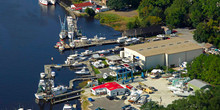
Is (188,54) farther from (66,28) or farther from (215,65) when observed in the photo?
(66,28)

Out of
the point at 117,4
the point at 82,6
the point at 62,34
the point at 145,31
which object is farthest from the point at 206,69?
the point at 82,6

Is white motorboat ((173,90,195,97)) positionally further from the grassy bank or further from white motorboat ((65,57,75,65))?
the grassy bank

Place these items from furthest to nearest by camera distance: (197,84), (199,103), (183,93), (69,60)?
(69,60)
(197,84)
(183,93)
(199,103)

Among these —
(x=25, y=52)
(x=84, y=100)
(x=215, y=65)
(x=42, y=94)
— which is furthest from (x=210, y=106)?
(x=25, y=52)

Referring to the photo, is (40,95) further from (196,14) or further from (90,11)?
(90,11)

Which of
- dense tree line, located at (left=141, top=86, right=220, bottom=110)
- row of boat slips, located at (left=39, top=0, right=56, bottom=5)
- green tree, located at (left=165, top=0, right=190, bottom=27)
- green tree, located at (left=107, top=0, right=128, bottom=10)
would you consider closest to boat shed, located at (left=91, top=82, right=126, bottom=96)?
dense tree line, located at (left=141, top=86, right=220, bottom=110)

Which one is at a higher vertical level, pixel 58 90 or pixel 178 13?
pixel 178 13
